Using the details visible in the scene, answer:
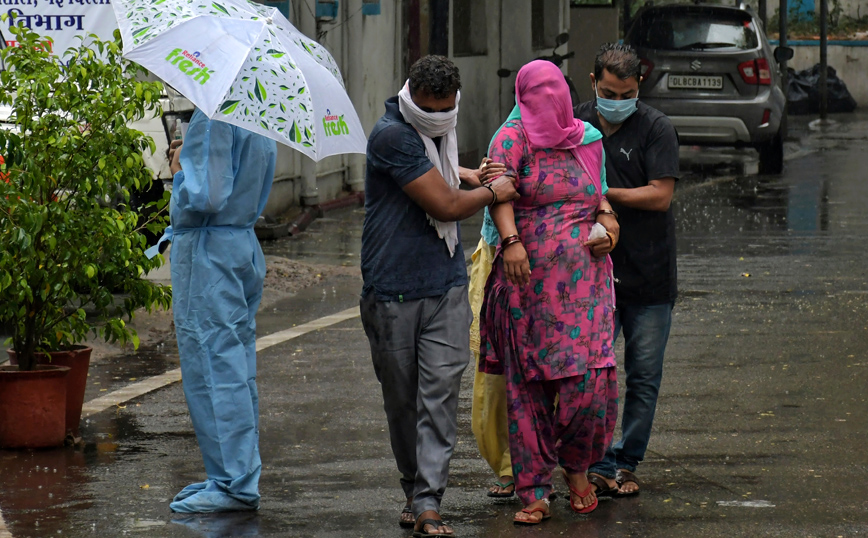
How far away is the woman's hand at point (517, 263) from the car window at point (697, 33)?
13554mm

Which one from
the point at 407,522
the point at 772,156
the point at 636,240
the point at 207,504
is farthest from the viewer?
the point at 772,156

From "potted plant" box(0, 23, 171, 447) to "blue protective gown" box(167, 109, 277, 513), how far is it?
0.98m

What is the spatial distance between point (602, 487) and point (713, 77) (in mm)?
13027

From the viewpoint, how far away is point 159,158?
1059 centimetres

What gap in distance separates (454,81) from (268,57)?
2.26ft

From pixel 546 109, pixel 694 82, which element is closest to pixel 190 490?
pixel 546 109

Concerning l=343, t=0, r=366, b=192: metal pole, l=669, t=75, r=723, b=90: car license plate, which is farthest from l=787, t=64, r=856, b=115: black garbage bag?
l=343, t=0, r=366, b=192: metal pole

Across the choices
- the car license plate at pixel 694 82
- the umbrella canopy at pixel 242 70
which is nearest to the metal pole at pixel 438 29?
the car license plate at pixel 694 82

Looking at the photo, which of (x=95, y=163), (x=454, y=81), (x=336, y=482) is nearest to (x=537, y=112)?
(x=454, y=81)

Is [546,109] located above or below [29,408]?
above

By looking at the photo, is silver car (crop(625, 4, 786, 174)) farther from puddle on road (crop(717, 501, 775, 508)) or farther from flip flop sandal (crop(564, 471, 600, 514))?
flip flop sandal (crop(564, 471, 600, 514))

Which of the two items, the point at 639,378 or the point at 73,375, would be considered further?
the point at 73,375

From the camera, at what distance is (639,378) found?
562 centimetres

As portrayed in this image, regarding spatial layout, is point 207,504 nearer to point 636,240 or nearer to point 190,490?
point 190,490
